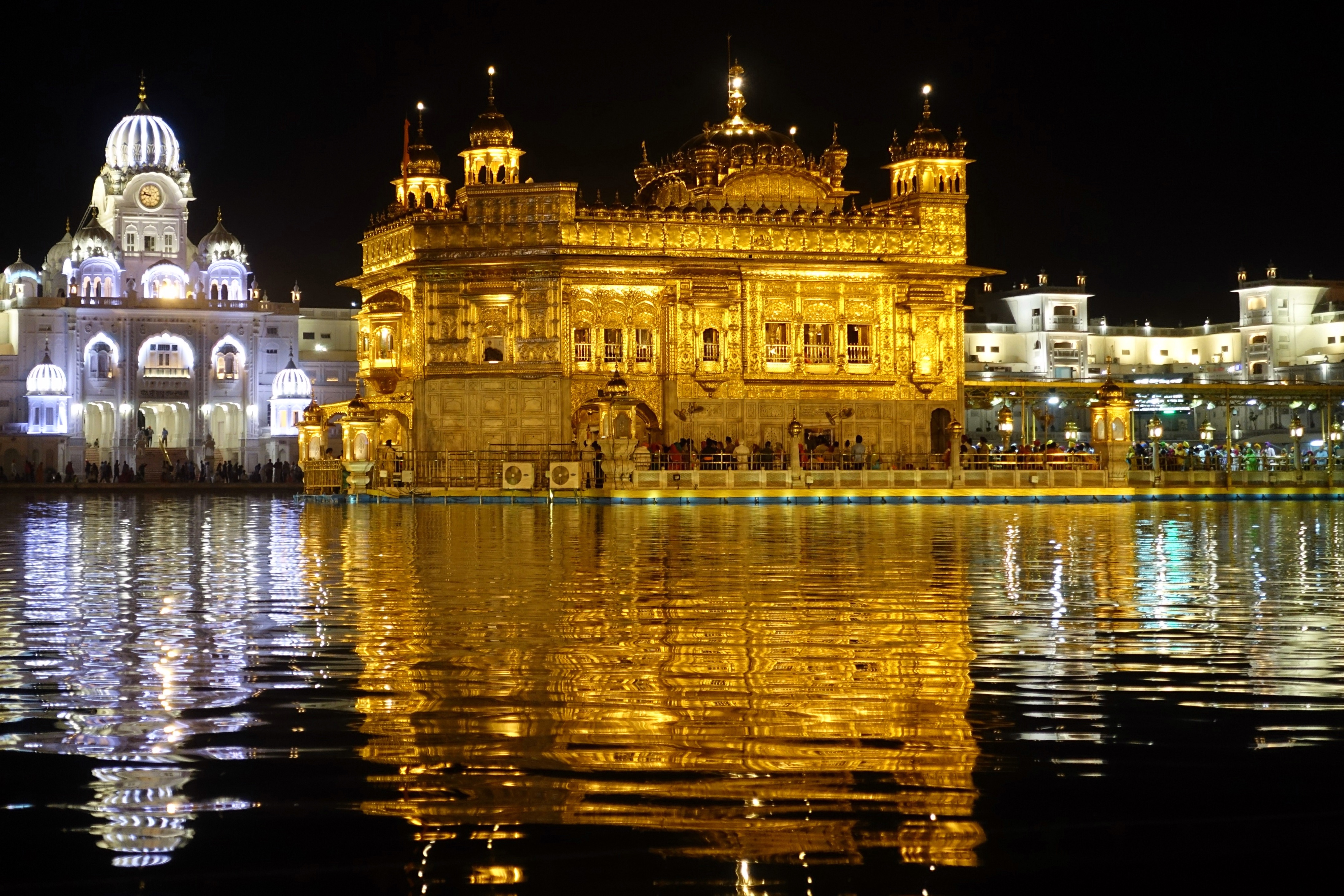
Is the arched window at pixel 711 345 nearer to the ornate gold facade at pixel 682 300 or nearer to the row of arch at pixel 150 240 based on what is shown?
the ornate gold facade at pixel 682 300

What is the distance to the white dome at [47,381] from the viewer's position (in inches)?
2650

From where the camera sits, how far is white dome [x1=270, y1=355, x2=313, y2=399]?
7069cm

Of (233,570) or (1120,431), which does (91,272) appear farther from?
(233,570)

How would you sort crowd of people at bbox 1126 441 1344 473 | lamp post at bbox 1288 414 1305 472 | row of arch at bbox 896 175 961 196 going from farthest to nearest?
lamp post at bbox 1288 414 1305 472
row of arch at bbox 896 175 961 196
crowd of people at bbox 1126 441 1344 473

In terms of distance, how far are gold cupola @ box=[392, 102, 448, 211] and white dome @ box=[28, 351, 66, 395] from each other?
87.2 ft

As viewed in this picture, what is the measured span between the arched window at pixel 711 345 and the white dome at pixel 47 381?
34778mm

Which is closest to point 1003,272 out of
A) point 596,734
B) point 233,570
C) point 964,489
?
point 964,489

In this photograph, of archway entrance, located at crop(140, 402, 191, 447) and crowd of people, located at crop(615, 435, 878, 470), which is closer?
crowd of people, located at crop(615, 435, 878, 470)

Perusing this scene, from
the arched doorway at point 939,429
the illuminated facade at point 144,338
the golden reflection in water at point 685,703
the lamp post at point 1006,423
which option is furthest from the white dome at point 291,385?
the golden reflection in water at point 685,703

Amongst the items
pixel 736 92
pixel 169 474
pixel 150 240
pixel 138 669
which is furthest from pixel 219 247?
pixel 138 669

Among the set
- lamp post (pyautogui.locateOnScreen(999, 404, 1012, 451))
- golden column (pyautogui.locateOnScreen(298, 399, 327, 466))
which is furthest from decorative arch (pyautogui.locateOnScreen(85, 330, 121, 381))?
lamp post (pyautogui.locateOnScreen(999, 404, 1012, 451))

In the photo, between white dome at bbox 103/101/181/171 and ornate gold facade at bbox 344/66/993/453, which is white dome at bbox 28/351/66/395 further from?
ornate gold facade at bbox 344/66/993/453

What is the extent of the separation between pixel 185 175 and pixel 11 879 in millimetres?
75161

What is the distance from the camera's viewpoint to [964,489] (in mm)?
38125
